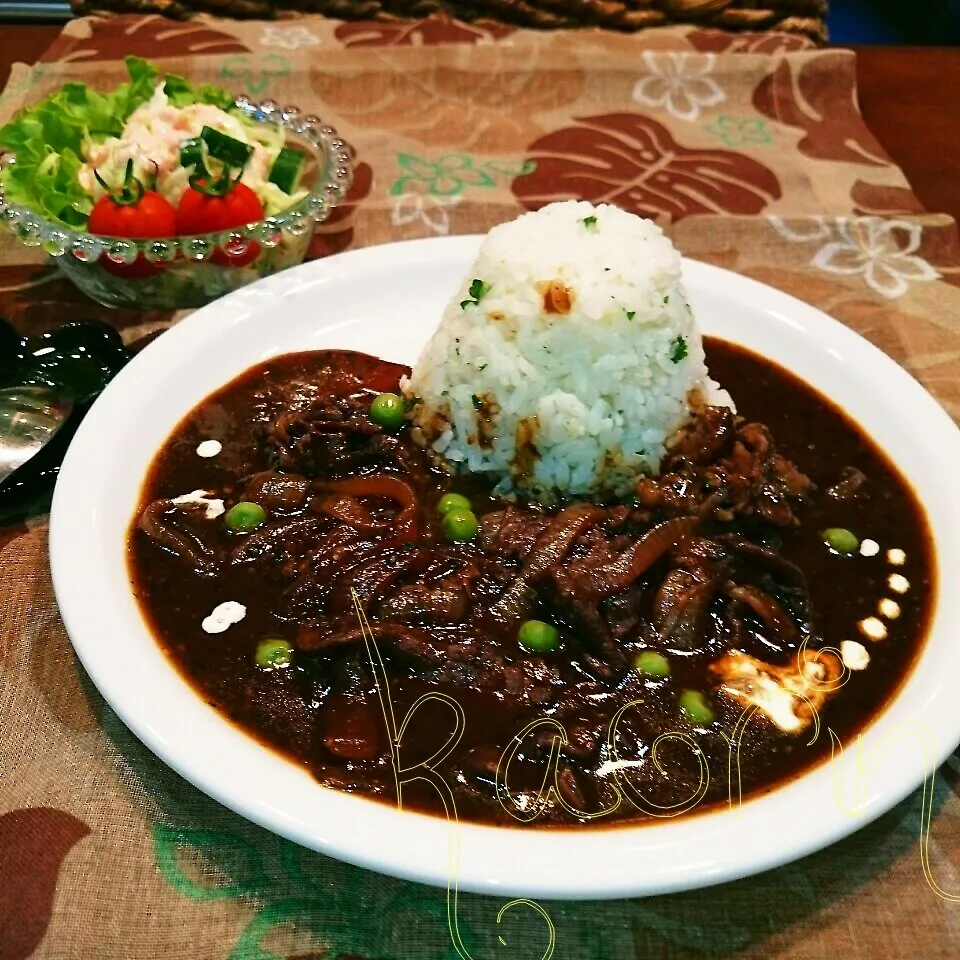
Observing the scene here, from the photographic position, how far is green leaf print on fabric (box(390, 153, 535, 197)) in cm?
518

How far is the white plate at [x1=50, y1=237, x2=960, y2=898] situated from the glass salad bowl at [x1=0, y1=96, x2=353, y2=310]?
0.22 metres

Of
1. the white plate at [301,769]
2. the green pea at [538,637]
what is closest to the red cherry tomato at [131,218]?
the white plate at [301,769]

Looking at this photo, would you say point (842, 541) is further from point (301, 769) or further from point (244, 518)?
point (244, 518)

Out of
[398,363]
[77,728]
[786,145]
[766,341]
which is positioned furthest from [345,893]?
[786,145]

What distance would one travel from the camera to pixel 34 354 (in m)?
3.62

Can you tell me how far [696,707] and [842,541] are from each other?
0.96 meters

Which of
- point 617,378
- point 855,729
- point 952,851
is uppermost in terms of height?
point 617,378

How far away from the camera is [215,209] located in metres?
3.98

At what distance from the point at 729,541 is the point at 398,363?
1.71 metres

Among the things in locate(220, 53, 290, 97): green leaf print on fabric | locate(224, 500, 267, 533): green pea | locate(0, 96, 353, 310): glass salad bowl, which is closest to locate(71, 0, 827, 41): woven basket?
locate(220, 53, 290, 97): green leaf print on fabric

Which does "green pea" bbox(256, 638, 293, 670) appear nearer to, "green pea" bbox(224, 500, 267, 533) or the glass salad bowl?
"green pea" bbox(224, 500, 267, 533)

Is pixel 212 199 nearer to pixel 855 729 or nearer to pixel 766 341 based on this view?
pixel 766 341

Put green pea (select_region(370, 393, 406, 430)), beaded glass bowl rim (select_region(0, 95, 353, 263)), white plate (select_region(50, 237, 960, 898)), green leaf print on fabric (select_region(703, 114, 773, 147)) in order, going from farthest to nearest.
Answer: green leaf print on fabric (select_region(703, 114, 773, 147))
beaded glass bowl rim (select_region(0, 95, 353, 263))
green pea (select_region(370, 393, 406, 430))
white plate (select_region(50, 237, 960, 898))

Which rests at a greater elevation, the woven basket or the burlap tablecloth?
the woven basket
